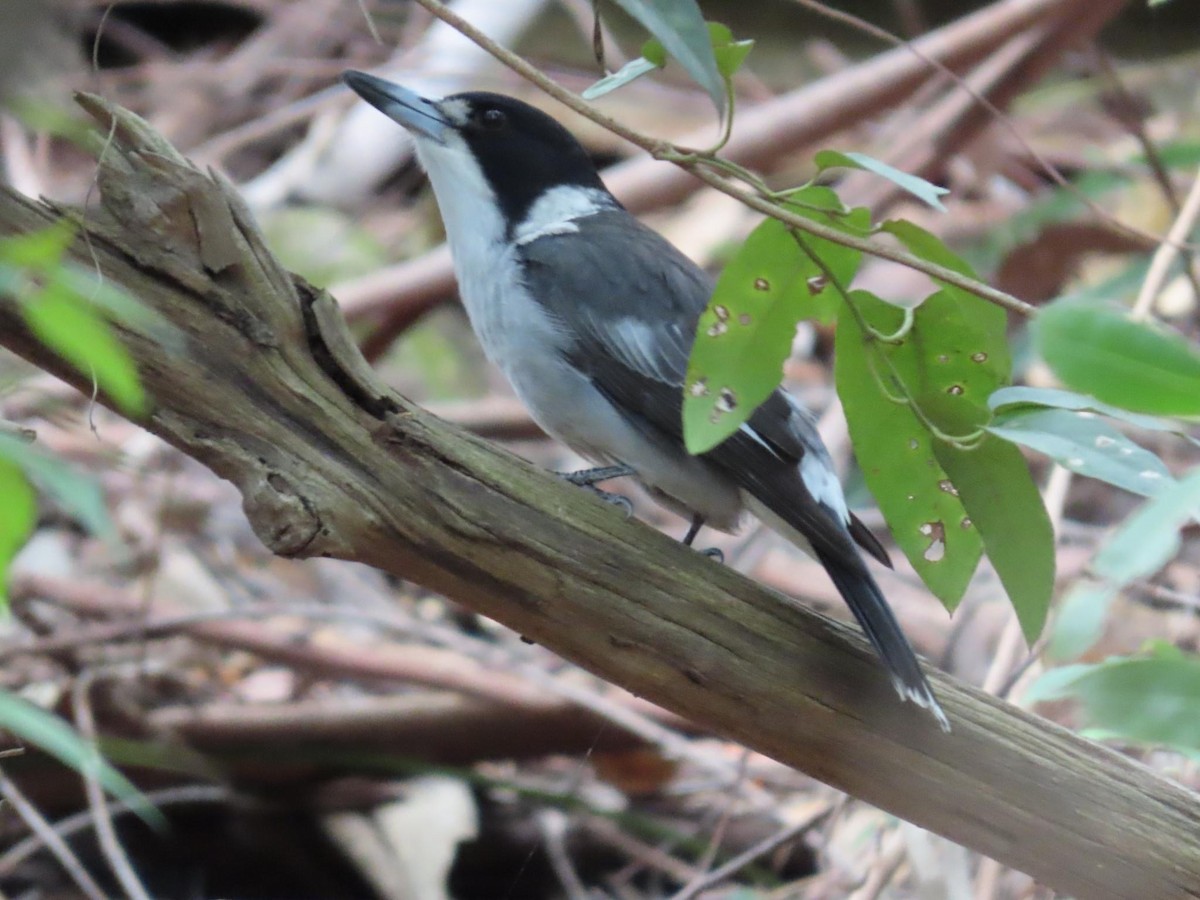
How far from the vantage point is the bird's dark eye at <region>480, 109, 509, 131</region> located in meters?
3.06

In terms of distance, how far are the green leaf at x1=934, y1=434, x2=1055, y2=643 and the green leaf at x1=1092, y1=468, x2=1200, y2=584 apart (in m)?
0.85

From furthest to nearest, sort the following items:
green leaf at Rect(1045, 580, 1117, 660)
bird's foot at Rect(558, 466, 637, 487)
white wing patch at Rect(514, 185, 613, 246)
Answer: white wing patch at Rect(514, 185, 613, 246)
bird's foot at Rect(558, 466, 637, 487)
green leaf at Rect(1045, 580, 1117, 660)

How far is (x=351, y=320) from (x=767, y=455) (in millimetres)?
2286

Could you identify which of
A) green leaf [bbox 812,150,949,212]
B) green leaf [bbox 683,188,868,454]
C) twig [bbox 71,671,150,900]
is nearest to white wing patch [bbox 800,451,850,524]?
green leaf [bbox 683,188,868,454]

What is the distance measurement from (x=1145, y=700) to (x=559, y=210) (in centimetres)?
228

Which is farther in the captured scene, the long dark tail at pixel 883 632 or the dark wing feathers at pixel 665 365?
the dark wing feathers at pixel 665 365

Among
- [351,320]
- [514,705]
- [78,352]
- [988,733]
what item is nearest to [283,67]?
[351,320]

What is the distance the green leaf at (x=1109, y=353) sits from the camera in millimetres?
1041

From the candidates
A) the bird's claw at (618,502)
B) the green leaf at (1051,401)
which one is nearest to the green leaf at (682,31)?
the green leaf at (1051,401)

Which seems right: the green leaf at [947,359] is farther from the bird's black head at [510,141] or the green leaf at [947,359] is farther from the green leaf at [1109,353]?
the bird's black head at [510,141]

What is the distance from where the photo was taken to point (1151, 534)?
35.8 inches

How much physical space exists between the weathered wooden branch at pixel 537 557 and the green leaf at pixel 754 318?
1.07 ft

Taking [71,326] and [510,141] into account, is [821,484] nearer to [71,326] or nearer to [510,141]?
[510,141]

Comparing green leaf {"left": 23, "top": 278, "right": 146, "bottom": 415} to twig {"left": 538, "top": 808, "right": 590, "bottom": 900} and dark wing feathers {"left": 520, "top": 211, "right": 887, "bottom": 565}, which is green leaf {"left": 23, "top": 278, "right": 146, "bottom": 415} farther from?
twig {"left": 538, "top": 808, "right": 590, "bottom": 900}
